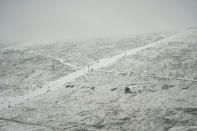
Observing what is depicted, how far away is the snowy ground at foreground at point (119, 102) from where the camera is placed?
→ 30359mm

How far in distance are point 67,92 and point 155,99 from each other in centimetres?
1851

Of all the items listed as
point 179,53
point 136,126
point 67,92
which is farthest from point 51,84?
point 179,53

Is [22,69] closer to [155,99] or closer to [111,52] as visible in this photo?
[111,52]

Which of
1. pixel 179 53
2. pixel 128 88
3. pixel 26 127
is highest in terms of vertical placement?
pixel 179 53

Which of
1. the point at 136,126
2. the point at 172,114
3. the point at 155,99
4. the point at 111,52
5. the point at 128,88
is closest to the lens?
the point at 136,126

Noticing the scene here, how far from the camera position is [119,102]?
122 ft

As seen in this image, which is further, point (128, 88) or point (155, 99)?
point (128, 88)

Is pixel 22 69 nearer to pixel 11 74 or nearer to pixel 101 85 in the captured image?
pixel 11 74

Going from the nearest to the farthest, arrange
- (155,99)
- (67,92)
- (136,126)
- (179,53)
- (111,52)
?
1. (136,126)
2. (155,99)
3. (67,92)
4. (179,53)
5. (111,52)

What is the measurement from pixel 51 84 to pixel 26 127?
A: 71.0 feet

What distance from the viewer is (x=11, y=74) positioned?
63.8 m

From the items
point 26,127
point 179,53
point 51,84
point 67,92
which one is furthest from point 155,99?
point 179,53

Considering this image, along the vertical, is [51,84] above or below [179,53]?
below

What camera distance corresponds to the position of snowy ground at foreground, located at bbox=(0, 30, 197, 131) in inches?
1195
